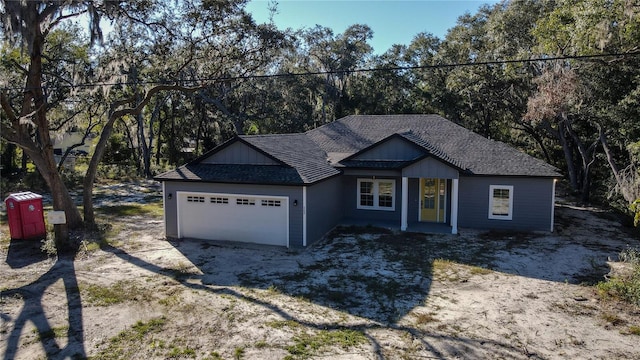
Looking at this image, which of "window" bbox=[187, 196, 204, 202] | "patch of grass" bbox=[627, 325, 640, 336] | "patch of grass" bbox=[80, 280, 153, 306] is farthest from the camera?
"window" bbox=[187, 196, 204, 202]

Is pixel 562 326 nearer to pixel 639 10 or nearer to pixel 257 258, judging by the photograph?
pixel 257 258

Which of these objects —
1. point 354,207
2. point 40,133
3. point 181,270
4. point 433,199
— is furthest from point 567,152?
point 40,133

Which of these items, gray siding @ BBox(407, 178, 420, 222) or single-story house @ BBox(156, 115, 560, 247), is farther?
gray siding @ BBox(407, 178, 420, 222)

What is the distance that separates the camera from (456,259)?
11.2 m

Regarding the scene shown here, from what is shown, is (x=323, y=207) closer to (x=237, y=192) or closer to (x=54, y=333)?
(x=237, y=192)

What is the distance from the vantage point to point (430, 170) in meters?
14.2

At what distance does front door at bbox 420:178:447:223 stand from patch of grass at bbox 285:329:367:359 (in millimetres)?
9434

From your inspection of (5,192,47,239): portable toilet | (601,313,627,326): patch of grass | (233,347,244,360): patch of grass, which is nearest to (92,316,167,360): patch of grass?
(233,347,244,360): patch of grass

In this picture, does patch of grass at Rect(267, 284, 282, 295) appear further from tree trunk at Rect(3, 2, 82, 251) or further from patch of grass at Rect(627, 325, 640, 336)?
tree trunk at Rect(3, 2, 82, 251)

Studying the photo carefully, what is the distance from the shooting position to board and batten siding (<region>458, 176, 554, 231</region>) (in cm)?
1430

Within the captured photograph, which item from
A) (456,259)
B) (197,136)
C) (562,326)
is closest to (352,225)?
(456,259)

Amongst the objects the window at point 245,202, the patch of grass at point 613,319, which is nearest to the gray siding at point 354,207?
the window at point 245,202

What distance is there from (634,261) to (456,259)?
12.4ft

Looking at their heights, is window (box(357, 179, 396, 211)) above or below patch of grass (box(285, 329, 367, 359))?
above
